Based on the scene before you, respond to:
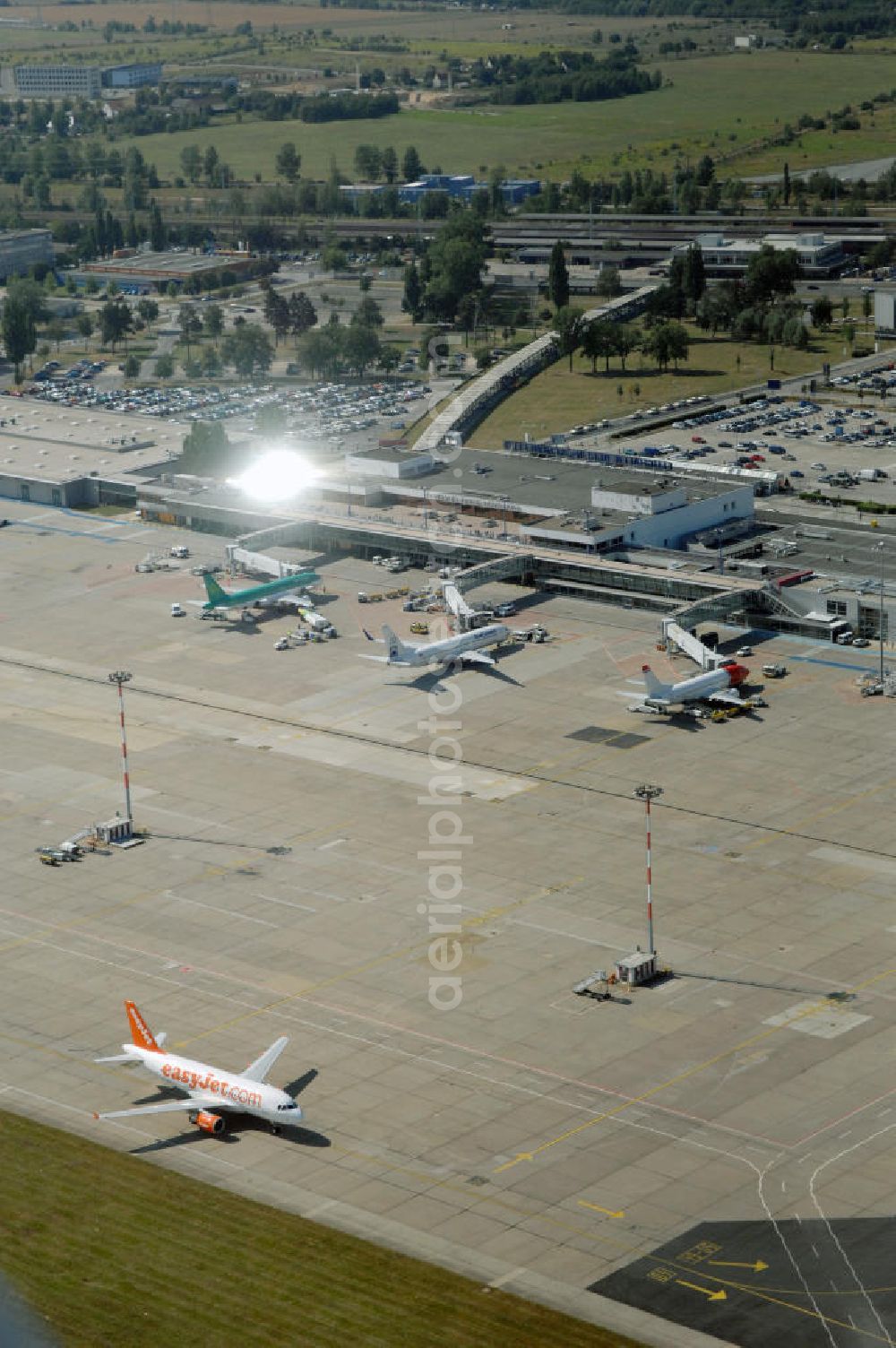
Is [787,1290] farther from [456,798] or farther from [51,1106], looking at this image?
[456,798]

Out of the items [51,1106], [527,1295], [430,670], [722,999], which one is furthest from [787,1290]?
[430,670]

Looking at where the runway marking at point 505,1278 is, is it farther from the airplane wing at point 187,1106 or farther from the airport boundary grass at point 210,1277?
the airplane wing at point 187,1106

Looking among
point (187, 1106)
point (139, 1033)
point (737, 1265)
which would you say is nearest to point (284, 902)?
point (139, 1033)

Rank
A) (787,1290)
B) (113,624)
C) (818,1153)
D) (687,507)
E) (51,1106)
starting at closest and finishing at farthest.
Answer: (787,1290) → (818,1153) → (51,1106) → (113,624) → (687,507)

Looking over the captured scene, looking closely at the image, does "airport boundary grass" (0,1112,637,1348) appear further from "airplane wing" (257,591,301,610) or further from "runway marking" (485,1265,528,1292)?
"airplane wing" (257,591,301,610)

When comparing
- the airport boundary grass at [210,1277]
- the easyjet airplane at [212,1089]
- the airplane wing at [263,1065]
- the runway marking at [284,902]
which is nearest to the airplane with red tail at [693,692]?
the runway marking at [284,902]

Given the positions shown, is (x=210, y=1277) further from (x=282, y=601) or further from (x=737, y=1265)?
(x=282, y=601)

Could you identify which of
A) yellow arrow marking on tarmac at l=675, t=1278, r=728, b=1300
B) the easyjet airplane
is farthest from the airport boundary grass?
yellow arrow marking on tarmac at l=675, t=1278, r=728, b=1300
